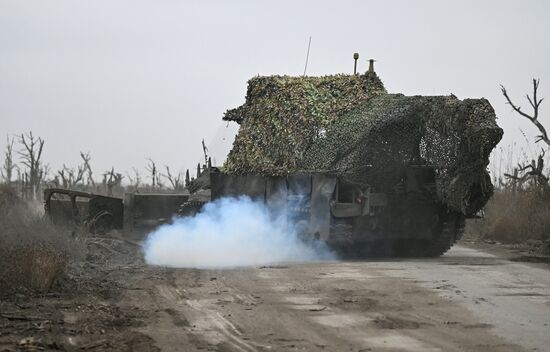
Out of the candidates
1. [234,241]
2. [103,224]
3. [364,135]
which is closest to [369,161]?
[364,135]

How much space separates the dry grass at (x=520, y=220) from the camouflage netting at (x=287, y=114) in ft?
22.4

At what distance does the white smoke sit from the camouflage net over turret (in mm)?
1618

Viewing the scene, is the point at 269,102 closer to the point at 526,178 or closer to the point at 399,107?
the point at 399,107

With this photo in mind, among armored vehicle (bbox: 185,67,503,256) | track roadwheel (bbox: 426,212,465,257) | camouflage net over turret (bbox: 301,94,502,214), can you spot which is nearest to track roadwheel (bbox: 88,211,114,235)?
armored vehicle (bbox: 185,67,503,256)

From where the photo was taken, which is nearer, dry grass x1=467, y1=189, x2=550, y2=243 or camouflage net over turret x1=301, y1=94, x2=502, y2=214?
camouflage net over turret x1=301, y1=94, x2=502, y2=214

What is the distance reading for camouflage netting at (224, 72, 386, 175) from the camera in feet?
64.5

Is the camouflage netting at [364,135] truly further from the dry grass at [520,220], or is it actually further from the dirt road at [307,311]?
the dry grass at [520,220]

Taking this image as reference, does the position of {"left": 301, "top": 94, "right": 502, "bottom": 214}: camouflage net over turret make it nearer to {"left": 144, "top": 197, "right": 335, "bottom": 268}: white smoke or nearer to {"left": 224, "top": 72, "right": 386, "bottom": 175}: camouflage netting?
{"left": 224, "top": 72, "right": 386, "bottom": 175}: camouflage netting

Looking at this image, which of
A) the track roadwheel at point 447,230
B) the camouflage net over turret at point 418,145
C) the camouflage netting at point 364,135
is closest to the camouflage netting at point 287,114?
the camouflage netting at point 364,135

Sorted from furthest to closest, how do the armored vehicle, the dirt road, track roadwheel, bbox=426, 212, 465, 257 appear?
track roadwheel, bbox=426, 212, 465, 257 < the armored vehicle < the dirt road

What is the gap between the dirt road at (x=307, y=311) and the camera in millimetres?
8797

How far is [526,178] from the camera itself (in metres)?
27.6

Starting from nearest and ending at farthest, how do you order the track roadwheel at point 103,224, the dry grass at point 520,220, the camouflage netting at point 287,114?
the camouflage netting at point 287,114
the track roadwheel at point 103,224
the dry grass at point 520,220

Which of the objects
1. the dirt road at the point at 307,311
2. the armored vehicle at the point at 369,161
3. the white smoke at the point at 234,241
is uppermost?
the armored vehicle at the point at 369,161
